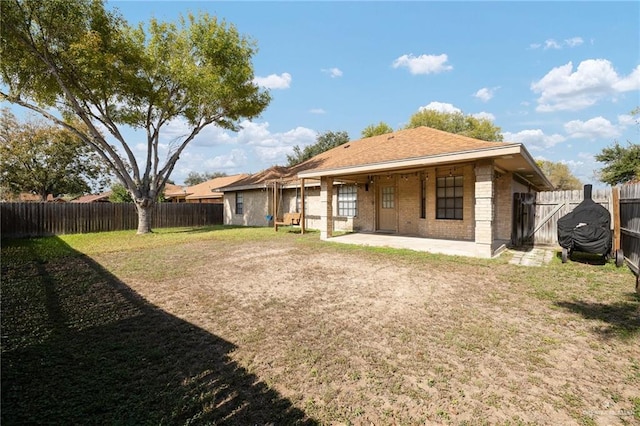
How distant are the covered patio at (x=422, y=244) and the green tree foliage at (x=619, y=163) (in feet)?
80.1

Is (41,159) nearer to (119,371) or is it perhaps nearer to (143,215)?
(143,215)

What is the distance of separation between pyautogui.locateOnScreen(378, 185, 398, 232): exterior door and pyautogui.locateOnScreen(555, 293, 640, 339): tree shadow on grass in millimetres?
8306

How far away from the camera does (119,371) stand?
2789 mm

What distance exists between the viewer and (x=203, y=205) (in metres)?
20.7

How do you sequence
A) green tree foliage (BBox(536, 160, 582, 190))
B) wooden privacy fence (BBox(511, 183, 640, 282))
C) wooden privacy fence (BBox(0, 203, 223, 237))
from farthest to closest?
green tree foliage (BBox(536, 160, 582, 190))
wooden privacy fence (BBox(0, 203, 223, 237))
wooden privacy fence (BBox(511, 183, 640, 282))

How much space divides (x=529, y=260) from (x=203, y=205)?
19.0 meters

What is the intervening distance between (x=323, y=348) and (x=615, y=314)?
423cm

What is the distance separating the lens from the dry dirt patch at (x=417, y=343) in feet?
7.72

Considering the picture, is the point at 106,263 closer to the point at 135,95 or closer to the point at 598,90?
the point at 135,95

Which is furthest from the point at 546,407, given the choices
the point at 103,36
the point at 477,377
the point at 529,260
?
the point at 103,36

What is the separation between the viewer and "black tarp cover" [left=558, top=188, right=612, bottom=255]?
700 cm

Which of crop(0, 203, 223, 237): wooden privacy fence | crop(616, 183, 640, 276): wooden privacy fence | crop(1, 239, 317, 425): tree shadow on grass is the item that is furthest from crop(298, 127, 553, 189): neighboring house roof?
crop(0, 203, 223, 237): wooden privacy fence

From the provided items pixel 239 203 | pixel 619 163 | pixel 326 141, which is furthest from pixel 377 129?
pixel 619 163

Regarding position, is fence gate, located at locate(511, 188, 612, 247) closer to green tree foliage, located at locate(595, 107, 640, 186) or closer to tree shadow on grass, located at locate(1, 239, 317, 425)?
tree shadow on grass, located at locate(1, 239, 317, 425)
